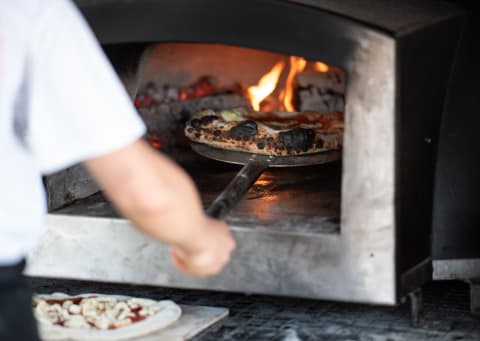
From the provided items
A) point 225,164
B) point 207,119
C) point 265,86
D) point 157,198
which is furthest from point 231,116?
point 157,198

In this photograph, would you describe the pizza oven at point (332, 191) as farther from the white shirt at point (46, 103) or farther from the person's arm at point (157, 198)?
the white shirt at point (46, 103)

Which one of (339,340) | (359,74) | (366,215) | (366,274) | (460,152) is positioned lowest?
(339,340)

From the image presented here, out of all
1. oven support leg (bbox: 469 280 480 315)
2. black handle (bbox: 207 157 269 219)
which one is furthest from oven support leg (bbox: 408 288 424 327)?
black handle (bbox: 207 157 269 219)

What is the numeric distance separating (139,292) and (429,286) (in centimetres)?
75

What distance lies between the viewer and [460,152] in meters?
2.05

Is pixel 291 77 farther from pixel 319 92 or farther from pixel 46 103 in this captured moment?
pixel 46 103

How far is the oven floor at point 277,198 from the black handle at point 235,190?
0.17 ft

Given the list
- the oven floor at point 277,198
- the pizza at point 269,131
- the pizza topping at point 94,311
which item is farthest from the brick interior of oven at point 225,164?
the pizza topping at point 94,311

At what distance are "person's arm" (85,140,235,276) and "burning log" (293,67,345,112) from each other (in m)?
1.63

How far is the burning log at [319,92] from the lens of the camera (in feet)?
9.39

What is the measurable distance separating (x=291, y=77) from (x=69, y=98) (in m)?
1.82

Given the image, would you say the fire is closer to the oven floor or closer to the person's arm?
the oven floor

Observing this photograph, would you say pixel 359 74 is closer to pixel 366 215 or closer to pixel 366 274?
pixel 366 215

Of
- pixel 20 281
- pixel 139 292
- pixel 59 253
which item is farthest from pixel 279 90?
pixel 20 281
